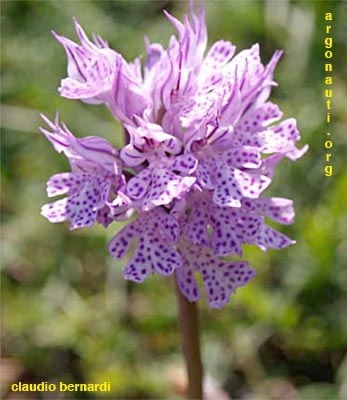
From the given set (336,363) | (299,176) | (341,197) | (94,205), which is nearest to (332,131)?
(299,176)

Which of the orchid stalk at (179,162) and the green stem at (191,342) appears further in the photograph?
the green stem at (191,342)

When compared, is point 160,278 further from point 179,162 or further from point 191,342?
point 179,162

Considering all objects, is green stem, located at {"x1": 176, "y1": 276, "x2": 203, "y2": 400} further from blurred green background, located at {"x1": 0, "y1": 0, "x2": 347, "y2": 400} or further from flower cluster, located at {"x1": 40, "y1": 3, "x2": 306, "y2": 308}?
blurred green background, located at {"x1": 0, "y1": 0, "x2": 347, "y2": 400}

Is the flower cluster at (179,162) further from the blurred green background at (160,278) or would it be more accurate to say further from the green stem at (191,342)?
the blurred green background at (160,278)

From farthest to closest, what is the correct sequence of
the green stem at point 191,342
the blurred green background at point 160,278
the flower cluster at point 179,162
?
the blurred green background at point 160,278
the green stem at point 191,342
the flower cluster at point 179,162

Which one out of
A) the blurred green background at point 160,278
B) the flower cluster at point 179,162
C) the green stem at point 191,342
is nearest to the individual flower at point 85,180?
the flower cluster at point 179,162

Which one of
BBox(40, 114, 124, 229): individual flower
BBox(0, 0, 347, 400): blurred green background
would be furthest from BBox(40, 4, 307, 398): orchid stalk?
BBox(0, 0, 347, 400): blurred green background
